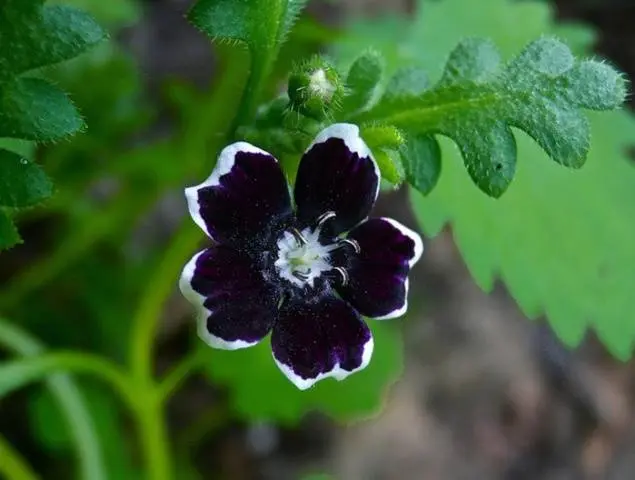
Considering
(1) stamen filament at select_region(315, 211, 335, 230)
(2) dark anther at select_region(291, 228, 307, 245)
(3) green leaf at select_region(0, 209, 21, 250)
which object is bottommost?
(3) green leaf at select_region(0, 209, 21, 250)

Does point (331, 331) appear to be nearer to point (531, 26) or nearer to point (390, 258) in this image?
point (390, 258)

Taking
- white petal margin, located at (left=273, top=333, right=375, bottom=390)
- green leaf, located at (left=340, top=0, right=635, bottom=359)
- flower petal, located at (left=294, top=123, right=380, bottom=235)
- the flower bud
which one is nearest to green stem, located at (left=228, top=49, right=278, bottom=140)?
the flower bud

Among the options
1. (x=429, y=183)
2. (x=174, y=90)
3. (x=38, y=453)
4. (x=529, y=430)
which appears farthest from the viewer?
(x=529, y=430)

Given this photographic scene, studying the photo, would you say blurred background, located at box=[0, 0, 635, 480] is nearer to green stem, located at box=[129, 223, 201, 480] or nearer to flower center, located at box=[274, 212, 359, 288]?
green stem, located at box=[129, 223, 201, 480]

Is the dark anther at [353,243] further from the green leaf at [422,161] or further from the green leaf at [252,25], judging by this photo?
the green leaf at [252,25]

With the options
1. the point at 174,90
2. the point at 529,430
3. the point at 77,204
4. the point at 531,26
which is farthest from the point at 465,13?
the point at 529,430

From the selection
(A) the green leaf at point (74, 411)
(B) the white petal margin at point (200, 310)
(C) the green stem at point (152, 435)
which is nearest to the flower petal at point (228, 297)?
(B) the white petal margin at point (200, 310)
